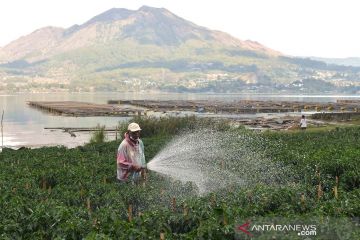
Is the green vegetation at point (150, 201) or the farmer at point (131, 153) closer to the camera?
the green vegetation at point (150, 201)

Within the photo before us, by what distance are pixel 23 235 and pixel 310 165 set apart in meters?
12.0

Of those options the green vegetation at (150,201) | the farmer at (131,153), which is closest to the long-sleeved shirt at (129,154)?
the farmer at (131,153)

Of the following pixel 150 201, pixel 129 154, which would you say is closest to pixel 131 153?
pixel 129 154

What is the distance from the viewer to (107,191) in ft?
48.7

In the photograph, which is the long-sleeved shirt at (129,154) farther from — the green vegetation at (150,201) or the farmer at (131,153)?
the green vegetation at (150,201)

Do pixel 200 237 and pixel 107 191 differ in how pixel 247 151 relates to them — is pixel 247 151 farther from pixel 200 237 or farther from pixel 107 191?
pixel 200 237

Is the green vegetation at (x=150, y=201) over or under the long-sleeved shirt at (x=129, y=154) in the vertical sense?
under

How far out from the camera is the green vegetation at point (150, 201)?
10.0 meters

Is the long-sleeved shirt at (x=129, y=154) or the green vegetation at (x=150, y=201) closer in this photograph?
the green vegetation at (x=150, y=201)

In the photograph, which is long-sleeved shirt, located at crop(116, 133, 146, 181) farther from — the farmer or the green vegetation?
the green vegetation

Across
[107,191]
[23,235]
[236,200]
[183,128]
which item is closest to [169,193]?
[107,191]

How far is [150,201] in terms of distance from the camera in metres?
13.8

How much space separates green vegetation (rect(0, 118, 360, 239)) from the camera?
1002 centimetres

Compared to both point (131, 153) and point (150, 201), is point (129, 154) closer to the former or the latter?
point (131, 153)
